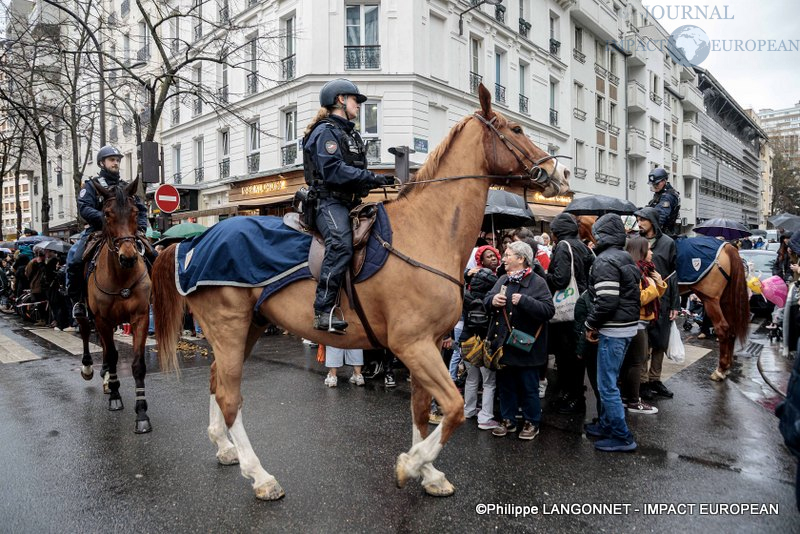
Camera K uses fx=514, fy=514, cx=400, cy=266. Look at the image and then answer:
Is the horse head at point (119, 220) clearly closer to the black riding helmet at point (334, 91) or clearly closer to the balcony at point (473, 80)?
the black riding helmet at point (334, 91)

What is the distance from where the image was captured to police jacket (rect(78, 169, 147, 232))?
247 inches

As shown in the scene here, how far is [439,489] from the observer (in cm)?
380

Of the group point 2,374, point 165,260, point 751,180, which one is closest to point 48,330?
point 2,374

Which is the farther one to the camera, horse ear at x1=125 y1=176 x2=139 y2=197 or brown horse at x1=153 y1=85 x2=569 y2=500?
horse ear at x1=125 y1=176 x2=139 y2=197

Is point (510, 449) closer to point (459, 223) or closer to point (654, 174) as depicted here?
point (459, 223)

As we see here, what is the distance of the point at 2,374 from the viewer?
8047 mm

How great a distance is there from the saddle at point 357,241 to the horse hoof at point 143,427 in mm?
2840

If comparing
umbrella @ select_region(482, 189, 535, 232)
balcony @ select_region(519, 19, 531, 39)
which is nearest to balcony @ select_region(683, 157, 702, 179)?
balcony @ select_region(519, 19, 531, 39)

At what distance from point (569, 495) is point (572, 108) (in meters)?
28.4

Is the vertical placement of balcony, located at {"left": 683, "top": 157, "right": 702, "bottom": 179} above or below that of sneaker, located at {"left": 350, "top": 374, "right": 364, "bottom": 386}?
above

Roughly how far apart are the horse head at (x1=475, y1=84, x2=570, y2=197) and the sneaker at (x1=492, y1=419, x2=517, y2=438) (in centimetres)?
247

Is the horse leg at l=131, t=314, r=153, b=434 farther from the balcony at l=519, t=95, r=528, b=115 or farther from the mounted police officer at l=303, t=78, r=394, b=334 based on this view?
the balcony at l=519, t=95, r=528, b=115

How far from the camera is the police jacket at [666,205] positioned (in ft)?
25.5

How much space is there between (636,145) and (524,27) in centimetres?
1476
